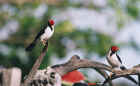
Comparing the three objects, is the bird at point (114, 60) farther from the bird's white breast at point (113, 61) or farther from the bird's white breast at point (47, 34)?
the bird's white breast at point (47, 34)

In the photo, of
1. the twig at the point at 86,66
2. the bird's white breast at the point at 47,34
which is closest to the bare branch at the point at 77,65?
the twig at the point at 86,66

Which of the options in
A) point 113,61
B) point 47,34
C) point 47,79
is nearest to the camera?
point 47,79

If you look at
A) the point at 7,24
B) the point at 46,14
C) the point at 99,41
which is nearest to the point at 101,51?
the point at 99,41

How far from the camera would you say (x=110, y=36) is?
8992mm

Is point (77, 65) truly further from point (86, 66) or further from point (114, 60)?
point (114, 60)

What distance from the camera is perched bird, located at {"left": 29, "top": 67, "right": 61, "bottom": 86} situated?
2775 millimetres

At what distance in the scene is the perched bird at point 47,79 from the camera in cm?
278

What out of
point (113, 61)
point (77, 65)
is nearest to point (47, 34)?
point (77, 65)

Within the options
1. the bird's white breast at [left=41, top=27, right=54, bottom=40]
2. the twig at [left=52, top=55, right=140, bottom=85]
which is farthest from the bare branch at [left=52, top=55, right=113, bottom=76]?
the bird's white breast at [left=41, top=27, right=54, bottom=40]

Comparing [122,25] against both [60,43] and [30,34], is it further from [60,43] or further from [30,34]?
[30,34]

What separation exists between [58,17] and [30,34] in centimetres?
78

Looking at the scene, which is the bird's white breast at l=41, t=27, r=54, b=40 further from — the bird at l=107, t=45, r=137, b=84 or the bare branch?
the bird at l=107, t=45, r=137, b=84

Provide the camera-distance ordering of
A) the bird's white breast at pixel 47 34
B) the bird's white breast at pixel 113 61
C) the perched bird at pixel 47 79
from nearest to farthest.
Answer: the perched bird at pixel 47 79 < the bird's white breast at pixel 47 34 < the bird's white breast at pixel 113 61

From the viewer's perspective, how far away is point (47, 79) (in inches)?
110
